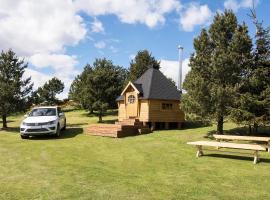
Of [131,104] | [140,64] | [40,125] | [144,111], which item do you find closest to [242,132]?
[144,111]

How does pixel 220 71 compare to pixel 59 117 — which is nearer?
pixel 220 71

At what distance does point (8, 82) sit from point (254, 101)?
2077 cm

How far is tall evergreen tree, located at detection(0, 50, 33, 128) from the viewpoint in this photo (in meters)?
28.2

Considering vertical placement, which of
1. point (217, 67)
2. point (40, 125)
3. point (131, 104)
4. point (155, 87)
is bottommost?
point (40, 125)

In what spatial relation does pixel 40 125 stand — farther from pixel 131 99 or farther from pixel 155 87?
pixel 155 87

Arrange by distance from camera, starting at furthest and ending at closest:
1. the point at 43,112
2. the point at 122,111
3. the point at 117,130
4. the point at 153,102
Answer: the point at 122,111
the point at 153,102
the point at 43,112
the point at 117,130

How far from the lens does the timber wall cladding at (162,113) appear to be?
27719 millimetres

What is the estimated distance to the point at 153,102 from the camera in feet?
91.1

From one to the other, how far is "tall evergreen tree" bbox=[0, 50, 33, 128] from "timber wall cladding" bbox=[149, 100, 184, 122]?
11.3 m

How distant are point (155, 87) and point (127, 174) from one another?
61.0 feet

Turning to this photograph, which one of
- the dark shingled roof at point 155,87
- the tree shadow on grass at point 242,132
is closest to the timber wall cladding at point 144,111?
the dark shingled roof at point 155,87

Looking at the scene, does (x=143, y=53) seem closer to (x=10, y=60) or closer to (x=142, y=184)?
(x=10, y=60)

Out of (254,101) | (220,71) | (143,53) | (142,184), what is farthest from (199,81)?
(143,53)

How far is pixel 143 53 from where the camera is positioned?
4766 centimetres
